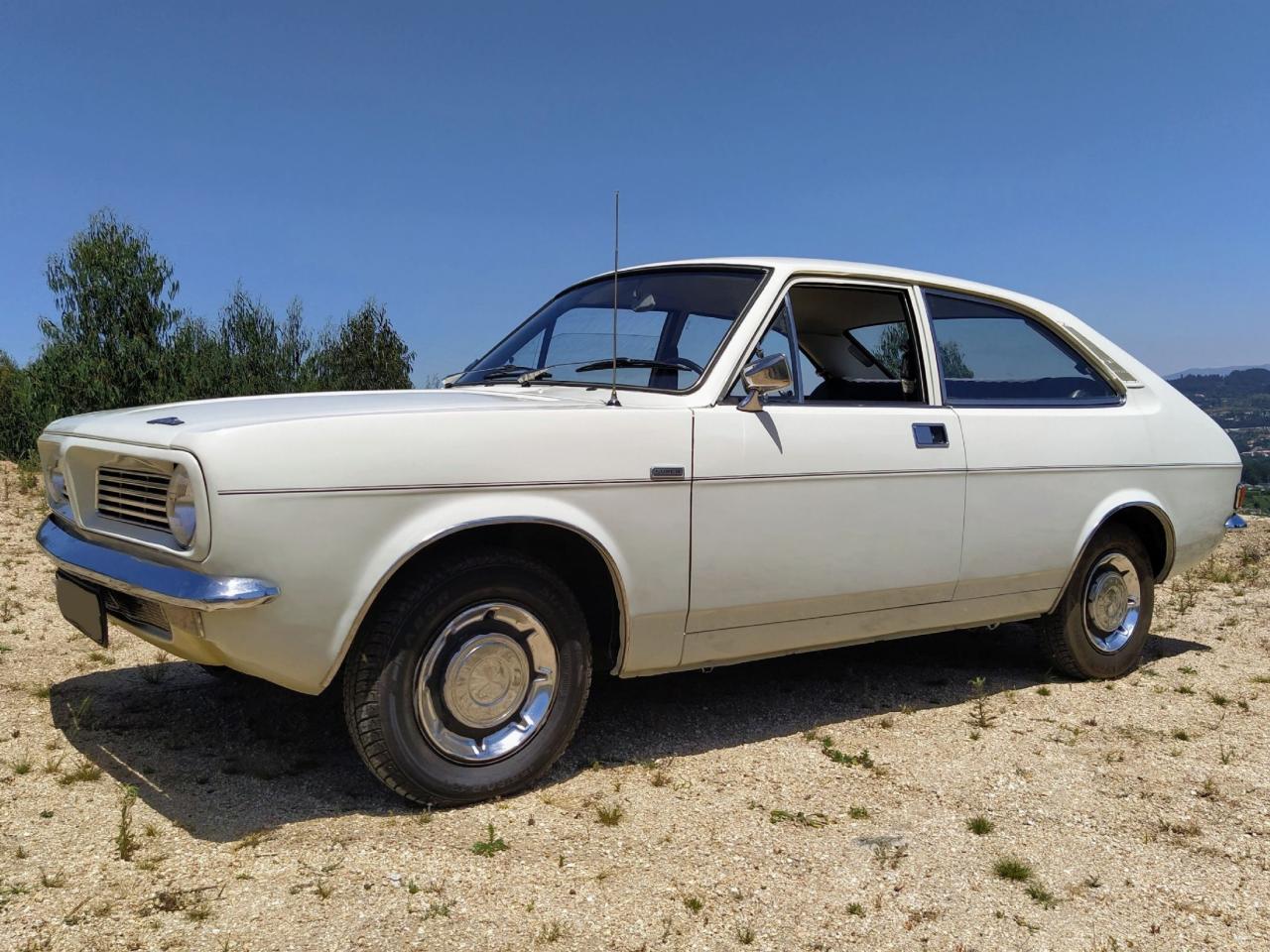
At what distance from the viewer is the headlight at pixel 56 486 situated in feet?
11.6

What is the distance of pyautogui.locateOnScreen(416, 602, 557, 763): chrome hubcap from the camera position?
3133mm

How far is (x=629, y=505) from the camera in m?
3.32

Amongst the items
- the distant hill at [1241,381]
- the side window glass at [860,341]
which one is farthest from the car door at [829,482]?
the distant hill at [1241,381]

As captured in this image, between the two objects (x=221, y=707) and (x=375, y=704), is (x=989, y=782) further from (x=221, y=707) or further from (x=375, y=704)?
(x=221, y=707)

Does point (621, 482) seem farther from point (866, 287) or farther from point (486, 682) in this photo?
point (866, 287)

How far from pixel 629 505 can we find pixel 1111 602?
118 inches

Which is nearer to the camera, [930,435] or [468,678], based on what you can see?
[468,678]

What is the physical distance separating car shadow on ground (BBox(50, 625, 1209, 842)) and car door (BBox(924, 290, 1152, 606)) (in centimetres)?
78

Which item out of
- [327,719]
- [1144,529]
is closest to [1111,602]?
[1144,529]

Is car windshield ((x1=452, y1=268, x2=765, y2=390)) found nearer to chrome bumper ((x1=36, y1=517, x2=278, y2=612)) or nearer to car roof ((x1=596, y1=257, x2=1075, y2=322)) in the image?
car roof ((x1=596, y1=257, x2=1075, y2=322))

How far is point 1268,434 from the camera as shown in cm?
2166

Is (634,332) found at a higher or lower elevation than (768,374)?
higher

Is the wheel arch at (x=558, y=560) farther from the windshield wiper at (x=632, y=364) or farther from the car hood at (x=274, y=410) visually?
the windshield wiper at (x=632, y=364)

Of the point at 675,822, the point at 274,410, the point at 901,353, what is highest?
the point at 901,353
